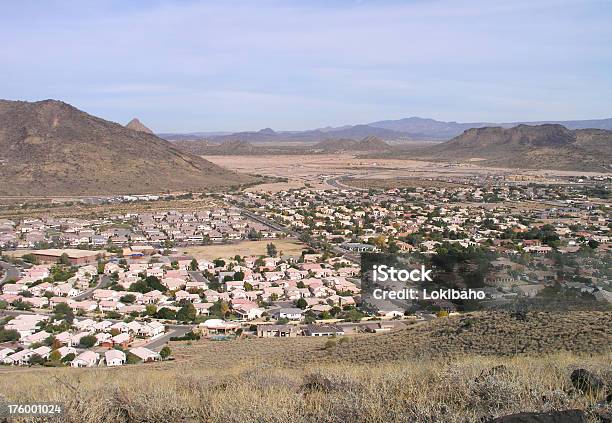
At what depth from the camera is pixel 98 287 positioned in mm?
23750

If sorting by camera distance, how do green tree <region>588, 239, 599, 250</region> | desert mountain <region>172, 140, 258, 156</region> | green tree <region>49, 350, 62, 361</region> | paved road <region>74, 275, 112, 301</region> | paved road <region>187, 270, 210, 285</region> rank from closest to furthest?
1. green tree <region>49, 350, 62, 361</region>
2. paved road <region>74, 275, 112, 301</region>
3. paved road <region>187, 270, 210, 285</region>
4. green tree <region>588, 239, 599, 250</region>
5. desert mountain <region>172, 140, 258, 156</region>

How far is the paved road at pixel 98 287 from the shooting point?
72.8 ft

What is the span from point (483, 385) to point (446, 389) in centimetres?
33

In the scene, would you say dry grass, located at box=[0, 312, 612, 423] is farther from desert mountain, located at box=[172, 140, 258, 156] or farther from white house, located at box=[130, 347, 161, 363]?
desert mountain, located at box=[172, 140, 258, 156]

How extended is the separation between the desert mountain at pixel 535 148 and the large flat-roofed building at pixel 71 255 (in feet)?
246

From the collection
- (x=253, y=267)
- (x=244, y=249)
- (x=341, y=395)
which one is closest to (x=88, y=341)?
(x=253, y=267)

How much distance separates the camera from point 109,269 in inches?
1038

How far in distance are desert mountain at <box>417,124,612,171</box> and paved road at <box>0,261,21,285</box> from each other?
7861 centimetres

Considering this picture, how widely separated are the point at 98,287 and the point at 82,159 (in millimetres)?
49445

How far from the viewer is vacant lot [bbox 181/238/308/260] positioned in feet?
100

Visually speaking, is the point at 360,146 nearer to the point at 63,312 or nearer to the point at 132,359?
the point at 63,312

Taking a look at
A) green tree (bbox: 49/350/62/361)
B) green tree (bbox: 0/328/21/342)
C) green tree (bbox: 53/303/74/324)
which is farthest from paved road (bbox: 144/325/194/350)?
green tree (bbox: 0/328/21/342)

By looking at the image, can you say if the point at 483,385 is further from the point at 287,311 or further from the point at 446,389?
the point at 287,311

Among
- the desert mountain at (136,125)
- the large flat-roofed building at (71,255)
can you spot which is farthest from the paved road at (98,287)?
the desert mountain at (136,125)
